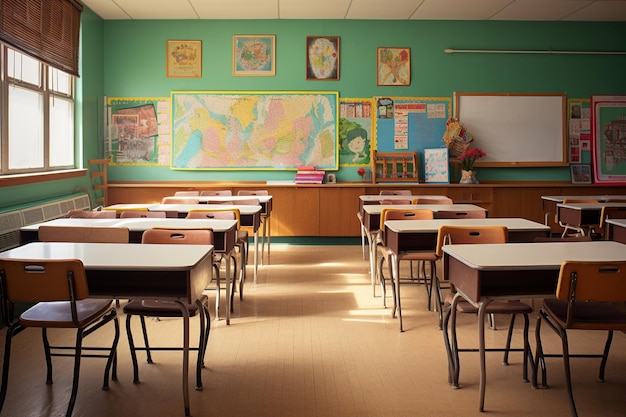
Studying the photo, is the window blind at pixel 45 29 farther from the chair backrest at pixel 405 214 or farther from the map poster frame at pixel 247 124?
the chair backrest at pixel 405 214

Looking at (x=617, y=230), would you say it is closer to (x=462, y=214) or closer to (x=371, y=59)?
(x=462, y=214)

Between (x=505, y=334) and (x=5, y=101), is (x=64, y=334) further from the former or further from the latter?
(x=505, y=334)

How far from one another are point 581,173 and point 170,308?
788cm

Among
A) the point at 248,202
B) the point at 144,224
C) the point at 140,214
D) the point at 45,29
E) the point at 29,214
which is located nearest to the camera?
the point at 144,224

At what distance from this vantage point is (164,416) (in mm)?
3137

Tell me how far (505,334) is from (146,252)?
2.69 m

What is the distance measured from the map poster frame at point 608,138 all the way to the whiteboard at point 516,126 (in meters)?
0.50

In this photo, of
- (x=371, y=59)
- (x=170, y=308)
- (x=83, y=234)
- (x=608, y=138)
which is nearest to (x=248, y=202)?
(x=83, y=234)

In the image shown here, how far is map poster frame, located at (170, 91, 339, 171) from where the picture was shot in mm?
9336

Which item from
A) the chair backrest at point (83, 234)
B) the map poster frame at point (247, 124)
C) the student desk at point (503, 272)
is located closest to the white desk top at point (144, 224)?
the chair backrest at point (83, 234)

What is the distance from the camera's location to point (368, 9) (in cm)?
885

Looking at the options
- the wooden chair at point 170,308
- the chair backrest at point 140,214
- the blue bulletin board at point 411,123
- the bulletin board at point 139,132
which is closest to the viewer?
the wooden chair at point 170,308

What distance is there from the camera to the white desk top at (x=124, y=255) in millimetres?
2973

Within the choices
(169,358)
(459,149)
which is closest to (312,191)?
(459,149)
